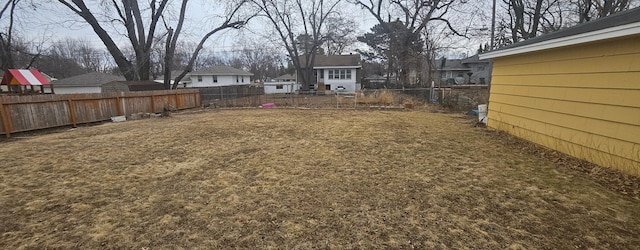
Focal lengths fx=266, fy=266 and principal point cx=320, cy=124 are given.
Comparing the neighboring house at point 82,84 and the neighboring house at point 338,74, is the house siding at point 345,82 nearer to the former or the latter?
the neighboring house at point 338,74

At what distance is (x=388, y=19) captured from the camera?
2736 centimetres

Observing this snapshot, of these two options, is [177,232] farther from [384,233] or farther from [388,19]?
[388,19]

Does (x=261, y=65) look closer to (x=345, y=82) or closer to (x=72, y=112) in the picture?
(x=345, y=82)

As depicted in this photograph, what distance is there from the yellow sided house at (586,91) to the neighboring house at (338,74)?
942 inches

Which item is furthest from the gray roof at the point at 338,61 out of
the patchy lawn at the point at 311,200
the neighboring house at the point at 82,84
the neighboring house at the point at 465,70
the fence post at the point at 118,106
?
the patchy lawn at the point at 311,200

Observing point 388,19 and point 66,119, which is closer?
point 66,119

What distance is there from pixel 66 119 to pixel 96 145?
5.05 m

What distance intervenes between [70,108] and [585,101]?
14078mm

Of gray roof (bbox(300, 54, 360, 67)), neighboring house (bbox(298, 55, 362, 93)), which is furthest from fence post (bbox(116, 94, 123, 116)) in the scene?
gray roof (bbox(300, 54, 360, 67))

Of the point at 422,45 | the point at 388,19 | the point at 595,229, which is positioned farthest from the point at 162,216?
the point at 388,19

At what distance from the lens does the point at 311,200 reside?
3.03m

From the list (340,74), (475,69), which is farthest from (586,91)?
(475,69)

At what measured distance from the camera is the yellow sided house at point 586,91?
3.37 metres

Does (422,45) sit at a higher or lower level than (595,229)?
higher
